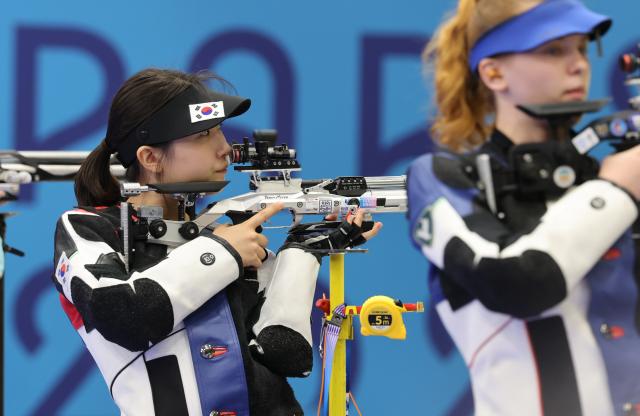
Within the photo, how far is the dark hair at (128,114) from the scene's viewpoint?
1.91 metres

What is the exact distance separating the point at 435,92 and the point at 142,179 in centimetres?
89

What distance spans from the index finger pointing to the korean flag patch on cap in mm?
214

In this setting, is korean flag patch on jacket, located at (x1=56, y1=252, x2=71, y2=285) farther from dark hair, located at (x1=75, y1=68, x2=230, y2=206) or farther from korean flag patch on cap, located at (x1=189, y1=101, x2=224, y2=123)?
korean flag patch on cap, located at (x1=189, y1=101, x2=224, y2=123)

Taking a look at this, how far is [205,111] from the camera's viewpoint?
1893mm

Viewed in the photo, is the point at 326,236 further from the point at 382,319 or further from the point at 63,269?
the point at 63,269

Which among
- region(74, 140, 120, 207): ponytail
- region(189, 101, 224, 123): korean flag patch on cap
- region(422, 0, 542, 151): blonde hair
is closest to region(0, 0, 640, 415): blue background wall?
region(74, 140, 120, 207): ponytail

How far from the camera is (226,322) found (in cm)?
177

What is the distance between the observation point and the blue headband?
1129 millimetres

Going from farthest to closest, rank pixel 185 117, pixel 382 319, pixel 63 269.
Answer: pixel 382 319 < pixel 185 117 < pixel 63 269

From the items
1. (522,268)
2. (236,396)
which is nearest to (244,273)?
(236,396)

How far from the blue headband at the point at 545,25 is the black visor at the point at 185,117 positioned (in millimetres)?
842

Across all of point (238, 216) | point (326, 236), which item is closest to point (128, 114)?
point (238, 216)

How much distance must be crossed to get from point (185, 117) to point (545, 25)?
93cm

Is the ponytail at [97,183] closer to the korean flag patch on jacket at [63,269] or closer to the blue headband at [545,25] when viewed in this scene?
the korean flag patch on jacket at [63,269]
